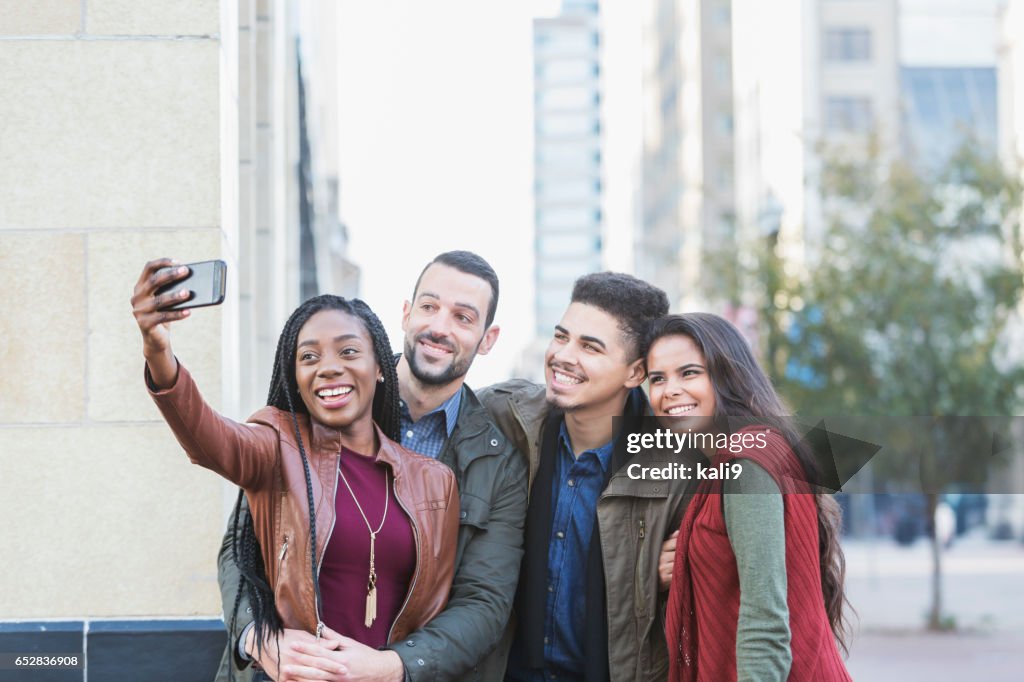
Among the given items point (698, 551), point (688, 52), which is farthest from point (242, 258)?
point (688, 52)

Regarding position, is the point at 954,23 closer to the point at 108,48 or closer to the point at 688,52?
the point at 688,52

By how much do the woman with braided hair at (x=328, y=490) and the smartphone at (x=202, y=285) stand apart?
0.08 m

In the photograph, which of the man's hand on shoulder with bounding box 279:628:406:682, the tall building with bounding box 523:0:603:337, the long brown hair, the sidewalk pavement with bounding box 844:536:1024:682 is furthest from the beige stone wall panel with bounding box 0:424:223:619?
the tall building with bounding box 523:0:603:337

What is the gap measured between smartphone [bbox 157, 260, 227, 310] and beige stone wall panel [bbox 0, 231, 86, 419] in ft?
5.52

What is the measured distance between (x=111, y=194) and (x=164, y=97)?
1.48ft

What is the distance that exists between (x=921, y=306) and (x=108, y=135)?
13526mm

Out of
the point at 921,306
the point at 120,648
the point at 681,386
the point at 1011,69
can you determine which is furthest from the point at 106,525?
the point at 1011,69

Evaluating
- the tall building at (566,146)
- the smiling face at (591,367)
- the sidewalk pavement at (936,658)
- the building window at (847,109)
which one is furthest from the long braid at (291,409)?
the tall building at (566,146)

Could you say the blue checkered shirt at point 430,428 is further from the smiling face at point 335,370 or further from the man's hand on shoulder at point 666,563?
the man's hand on shoulder at point 666,563

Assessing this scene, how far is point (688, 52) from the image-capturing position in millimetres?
62906

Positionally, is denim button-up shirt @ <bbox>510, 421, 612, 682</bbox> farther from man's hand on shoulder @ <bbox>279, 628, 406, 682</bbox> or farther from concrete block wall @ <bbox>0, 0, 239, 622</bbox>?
concrete block wall @ <bbox>0, 0, 239, 622</bbox>

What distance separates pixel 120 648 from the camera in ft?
15.0

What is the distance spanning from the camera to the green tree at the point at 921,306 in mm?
16141

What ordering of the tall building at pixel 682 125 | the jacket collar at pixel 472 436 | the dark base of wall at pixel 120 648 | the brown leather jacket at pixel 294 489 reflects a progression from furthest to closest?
the tall building at pixel 682 125, the dark base of wall at pixel 120 648, the jacket collar at pixel 472 436, the brown leather jacket at pixel 294 489
